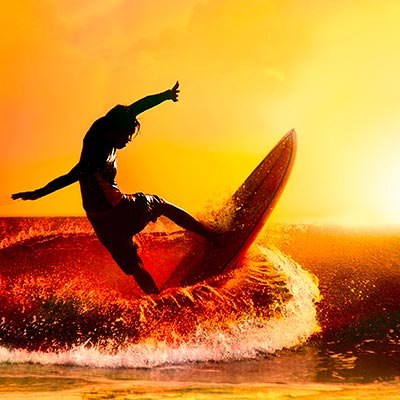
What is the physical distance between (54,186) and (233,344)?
1.22 metres

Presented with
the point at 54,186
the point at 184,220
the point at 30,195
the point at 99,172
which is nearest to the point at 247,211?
the point at 184,220

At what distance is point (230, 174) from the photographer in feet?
Result: 11.8

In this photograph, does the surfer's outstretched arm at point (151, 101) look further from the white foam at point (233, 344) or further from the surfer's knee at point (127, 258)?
the white foam at point (233, 344)

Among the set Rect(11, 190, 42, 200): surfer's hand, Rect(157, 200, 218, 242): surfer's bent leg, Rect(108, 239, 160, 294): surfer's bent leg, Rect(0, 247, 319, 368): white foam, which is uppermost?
Rect(11, 190, 42, 200): surfer's hand

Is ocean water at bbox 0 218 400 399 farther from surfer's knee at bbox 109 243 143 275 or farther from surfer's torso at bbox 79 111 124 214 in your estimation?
surfer's torso at bbox 79 111 124 214

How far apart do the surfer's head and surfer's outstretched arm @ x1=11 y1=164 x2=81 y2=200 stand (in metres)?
0.25

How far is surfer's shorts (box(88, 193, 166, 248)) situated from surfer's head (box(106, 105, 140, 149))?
0.98 ft

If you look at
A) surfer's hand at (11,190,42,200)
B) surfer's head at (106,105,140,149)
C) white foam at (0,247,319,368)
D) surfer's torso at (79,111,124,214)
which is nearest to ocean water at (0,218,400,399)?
white foam at (0,247,319,368)

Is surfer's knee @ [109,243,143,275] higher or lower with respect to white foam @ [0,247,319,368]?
higher

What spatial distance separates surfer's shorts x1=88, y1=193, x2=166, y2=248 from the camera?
3475 mm

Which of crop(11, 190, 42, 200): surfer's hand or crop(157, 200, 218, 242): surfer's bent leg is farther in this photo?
crop(157, 200, 218, 242): surfer's bent leg

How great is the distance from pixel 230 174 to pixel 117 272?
799 mm

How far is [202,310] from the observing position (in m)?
3.53

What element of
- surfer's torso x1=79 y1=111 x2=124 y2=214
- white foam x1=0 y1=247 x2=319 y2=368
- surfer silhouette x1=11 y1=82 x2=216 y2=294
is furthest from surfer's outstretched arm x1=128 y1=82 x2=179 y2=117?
white foam x1=0 y1=247 x2=319 y2=368
